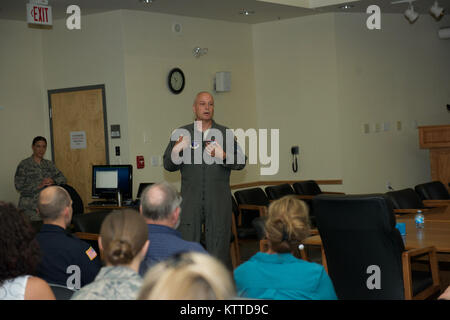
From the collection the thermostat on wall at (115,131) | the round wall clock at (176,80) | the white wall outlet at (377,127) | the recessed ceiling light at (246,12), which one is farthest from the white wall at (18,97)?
the white wall outlet at (377,127)

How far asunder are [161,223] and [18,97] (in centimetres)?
570

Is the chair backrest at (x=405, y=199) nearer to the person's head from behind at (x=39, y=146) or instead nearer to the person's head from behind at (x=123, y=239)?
the person's head from behind at (x=39, y=146)

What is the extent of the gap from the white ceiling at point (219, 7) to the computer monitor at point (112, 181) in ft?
6.45

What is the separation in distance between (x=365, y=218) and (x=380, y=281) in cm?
46

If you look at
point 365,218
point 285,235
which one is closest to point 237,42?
point 365,218

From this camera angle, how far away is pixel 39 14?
6.75 metres

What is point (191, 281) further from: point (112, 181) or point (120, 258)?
point (112, 181)

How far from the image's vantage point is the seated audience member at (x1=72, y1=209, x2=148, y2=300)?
198 cm

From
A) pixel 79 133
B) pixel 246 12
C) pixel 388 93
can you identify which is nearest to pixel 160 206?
pixel 79 133

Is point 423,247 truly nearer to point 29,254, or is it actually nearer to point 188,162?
point 188,162

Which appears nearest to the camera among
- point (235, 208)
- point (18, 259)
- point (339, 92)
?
point (18, 259)

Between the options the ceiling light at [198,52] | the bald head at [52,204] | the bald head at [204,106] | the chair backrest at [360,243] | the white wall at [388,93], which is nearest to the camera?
the bald head at [52,204]

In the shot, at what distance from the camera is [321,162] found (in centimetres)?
916

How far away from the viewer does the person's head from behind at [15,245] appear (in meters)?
2.27
